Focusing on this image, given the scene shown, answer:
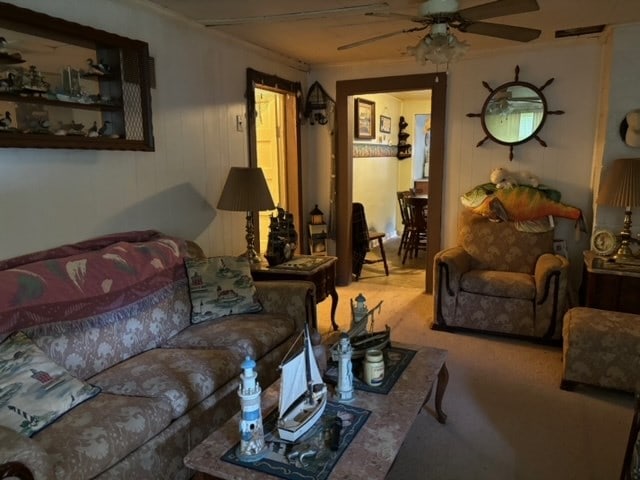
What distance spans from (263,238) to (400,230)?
11.8ft

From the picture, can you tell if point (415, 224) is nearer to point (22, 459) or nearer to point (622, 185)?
point (622, 185)

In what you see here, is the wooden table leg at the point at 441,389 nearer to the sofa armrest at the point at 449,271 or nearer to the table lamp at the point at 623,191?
the sofa armrest at the point at 449,271

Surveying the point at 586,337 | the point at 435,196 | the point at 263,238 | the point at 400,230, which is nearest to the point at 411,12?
the point at 435,196

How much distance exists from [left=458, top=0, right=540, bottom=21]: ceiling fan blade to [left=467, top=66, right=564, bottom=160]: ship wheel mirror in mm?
1982

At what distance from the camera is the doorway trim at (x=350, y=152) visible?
4.38 meters

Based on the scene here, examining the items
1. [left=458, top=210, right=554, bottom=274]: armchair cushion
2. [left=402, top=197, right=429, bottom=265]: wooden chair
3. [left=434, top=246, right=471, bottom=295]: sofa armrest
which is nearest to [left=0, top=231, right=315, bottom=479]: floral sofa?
[left=434, top=246, right=471, bottom=295]: sofa armrest

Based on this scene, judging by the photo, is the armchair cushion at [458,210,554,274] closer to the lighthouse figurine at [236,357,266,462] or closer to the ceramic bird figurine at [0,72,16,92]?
the lighthouse figurine at [236,357,266,462]

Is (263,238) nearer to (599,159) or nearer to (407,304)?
(407,304)

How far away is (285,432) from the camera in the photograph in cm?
152

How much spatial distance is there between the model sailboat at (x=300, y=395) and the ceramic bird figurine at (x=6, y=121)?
5.38ft

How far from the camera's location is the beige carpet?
6.79ft

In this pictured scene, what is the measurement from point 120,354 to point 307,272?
140cm

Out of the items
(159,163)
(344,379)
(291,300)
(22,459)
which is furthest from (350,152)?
(22,459)

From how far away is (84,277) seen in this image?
2.20 metres
